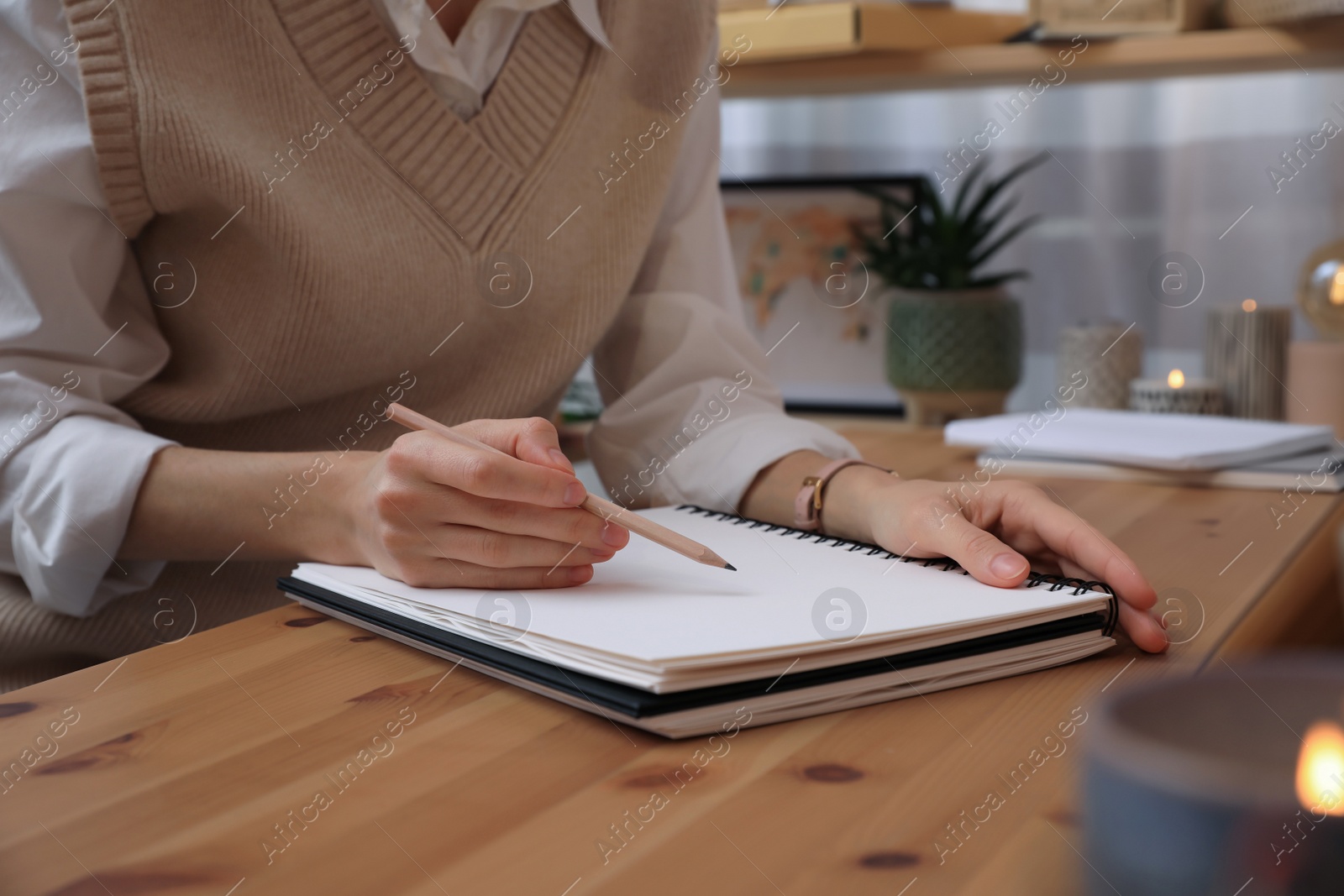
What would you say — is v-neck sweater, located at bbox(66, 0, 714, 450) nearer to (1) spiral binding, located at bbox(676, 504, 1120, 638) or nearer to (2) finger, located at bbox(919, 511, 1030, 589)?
(1) spiral binding, located at bbox(676, 504, 1120, 638)

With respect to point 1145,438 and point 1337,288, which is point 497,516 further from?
point 1337,288

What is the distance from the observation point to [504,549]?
0.60 meters

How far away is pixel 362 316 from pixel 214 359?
0.12 m

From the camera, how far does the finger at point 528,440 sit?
61 cm

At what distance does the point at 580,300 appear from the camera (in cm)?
99

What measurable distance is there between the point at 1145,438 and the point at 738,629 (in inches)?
30.6

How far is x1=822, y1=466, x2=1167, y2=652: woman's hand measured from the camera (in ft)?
1.92

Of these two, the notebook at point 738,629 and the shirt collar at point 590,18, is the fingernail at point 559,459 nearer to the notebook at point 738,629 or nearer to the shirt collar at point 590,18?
the notebook at point 738,629

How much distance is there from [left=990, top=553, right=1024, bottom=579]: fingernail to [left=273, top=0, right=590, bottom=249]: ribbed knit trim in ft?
1.67

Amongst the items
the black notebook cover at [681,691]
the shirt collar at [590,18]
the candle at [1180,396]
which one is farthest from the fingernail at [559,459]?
the candle at [1180,396]

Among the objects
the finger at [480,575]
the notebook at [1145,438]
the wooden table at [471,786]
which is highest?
the finger at [480,575]

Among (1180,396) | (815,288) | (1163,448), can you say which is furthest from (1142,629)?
(815,288)

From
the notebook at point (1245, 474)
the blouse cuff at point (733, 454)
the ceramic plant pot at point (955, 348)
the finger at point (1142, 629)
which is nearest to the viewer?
the finger at point (1142, 629)

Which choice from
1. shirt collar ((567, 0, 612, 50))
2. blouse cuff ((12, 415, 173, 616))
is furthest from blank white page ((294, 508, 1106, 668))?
shirt collar ((567, 0, 612, 50))
